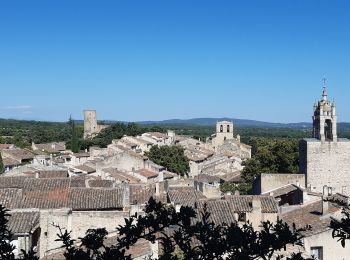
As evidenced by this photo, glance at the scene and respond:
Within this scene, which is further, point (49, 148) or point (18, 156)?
point (49, 148)

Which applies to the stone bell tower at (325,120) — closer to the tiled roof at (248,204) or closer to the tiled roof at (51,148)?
the tiled roof at (248,204)

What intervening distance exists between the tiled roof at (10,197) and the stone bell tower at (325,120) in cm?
1889

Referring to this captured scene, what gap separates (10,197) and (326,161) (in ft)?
63.7

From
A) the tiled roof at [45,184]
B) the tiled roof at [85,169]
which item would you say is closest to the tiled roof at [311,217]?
the tiled roof at [45,184]

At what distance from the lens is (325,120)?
33.3m

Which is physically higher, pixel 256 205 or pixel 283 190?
pixel 256 205

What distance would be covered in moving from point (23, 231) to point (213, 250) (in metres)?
13.5

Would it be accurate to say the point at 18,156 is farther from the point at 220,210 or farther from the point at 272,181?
the point at 220,210

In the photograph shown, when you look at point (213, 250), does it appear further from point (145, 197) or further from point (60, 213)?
point (145, 197)

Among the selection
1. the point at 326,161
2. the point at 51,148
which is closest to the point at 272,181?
the point at 326,161

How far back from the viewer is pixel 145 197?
27.2 metres

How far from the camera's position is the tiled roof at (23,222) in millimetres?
17906

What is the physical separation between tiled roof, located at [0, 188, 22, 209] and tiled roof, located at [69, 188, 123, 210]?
90.5 inches

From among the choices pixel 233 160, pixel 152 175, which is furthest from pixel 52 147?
pixel 152 175
